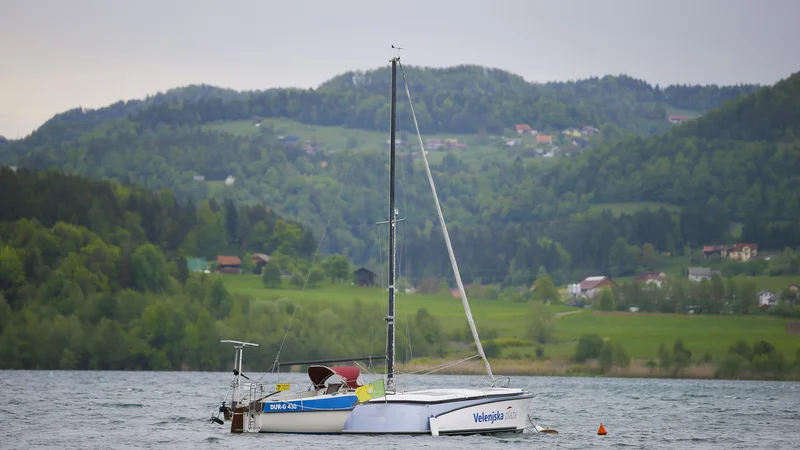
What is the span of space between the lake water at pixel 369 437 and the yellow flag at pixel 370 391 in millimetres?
1979

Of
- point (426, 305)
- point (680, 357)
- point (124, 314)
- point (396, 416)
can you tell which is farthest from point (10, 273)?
point (396, 416)

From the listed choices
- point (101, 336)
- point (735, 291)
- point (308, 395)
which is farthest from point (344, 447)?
point (735, 291)

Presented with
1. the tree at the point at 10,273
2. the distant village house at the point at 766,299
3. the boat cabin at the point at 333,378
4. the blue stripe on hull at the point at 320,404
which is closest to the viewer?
the blue stripe on hull at the point at 320,404

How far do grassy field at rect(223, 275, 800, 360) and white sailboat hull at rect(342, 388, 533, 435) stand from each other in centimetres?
10386

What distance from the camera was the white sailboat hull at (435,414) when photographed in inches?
2208

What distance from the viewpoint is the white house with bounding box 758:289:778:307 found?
18738cm

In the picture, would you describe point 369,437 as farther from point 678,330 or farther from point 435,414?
point 678,330

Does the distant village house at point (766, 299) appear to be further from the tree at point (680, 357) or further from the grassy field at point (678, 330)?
the tree at point (680, 357)

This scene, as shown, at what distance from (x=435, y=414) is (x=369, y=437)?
439cm

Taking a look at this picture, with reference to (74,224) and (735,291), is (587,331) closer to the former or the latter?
(735,291)

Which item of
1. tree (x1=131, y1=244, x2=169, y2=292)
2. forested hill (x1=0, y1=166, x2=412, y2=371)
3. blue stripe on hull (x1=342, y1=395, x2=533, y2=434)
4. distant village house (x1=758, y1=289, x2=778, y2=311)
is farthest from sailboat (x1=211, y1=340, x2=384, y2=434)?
distant village house (x1=758, y1=289, x2=778, y2=311)

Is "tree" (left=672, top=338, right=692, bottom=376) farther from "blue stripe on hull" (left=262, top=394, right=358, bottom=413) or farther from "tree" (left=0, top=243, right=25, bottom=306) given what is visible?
"blue stripe on hull" (left=262, top=394, right=358, bottom=413)

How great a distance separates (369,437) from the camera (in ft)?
194

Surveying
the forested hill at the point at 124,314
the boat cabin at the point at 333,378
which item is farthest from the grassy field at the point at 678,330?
the boat cabin at the point at 333,378
